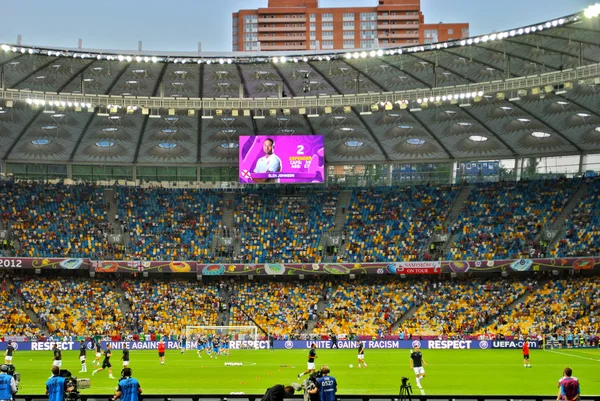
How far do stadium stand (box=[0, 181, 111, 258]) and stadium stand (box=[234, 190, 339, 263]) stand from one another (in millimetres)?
13194

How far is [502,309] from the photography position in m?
65.6

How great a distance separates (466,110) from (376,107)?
11.2 metres

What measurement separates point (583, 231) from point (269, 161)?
92.7ft

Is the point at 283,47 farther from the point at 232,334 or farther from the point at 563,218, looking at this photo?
the point at 232,334

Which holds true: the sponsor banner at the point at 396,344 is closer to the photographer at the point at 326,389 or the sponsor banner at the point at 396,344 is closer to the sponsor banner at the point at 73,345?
the sponsor banner at the point at 73,345

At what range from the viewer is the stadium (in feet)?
183

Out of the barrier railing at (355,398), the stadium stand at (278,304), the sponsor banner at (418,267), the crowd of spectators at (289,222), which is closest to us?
the barrier railing at (355,398)

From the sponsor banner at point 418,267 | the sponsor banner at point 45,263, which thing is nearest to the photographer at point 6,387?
the sponsor banner at point 45,263

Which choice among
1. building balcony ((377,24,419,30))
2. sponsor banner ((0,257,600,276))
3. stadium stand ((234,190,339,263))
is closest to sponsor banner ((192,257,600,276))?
sponsor banner ((0,257,600,276))

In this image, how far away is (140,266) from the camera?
69.6 metres

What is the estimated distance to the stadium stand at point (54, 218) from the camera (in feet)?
233

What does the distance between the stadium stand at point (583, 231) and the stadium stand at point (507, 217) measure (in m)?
1.64

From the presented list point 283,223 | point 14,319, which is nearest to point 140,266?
point 14,319

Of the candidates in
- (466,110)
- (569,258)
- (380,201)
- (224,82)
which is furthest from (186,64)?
(569,258)
